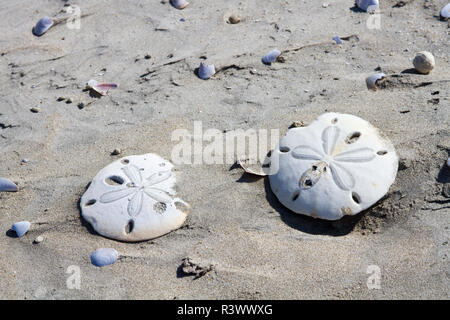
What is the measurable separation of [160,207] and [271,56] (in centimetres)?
162

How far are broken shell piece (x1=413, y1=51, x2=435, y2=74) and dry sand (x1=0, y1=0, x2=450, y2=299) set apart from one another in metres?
0.06

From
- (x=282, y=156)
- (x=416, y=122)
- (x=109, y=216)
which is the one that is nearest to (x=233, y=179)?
(x=282, y=156)

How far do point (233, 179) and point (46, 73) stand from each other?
2032mm

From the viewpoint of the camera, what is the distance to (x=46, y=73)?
4.04m

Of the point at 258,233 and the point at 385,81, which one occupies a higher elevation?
the point at 385,81

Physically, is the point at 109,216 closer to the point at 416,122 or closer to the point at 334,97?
the point at 334,97

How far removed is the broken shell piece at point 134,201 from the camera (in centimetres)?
279

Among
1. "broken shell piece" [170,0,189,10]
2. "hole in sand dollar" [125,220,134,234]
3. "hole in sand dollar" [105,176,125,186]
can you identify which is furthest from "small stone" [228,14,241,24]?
"hole in sand dollar" [125,220,134,234]

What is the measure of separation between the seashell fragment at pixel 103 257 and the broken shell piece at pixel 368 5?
117 inches

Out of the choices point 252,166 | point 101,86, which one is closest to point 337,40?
point 252,166

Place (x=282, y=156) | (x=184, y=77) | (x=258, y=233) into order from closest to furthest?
(x=258, y=233) → (x=282, y=156) → (x=184, y=77)

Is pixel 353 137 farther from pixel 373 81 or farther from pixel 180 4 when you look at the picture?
pixel 180 4

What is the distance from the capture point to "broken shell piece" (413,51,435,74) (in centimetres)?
344

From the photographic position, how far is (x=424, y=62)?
3.44 metres
